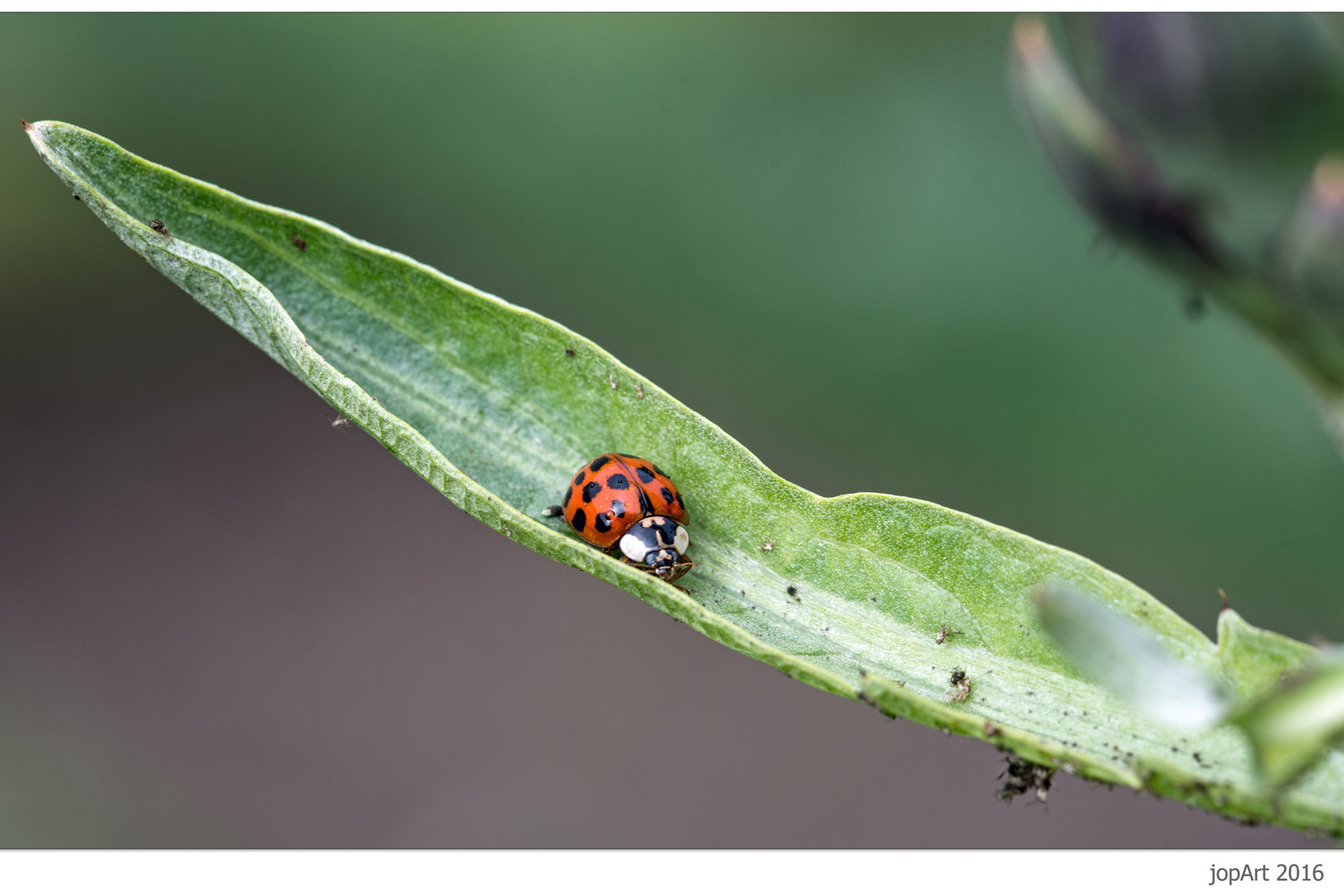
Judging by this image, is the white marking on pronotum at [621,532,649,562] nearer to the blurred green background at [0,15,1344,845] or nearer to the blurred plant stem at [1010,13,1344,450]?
the blurred plant stem at [1010,13,1344,450]

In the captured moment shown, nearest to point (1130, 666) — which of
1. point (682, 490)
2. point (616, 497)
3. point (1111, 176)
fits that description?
point (1111, 176)

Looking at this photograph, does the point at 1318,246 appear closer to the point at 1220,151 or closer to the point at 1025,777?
the point at 1220,151

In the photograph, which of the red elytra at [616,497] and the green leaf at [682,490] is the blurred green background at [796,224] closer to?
the red elytra at [616,497]

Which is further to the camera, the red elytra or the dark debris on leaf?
the red elytra

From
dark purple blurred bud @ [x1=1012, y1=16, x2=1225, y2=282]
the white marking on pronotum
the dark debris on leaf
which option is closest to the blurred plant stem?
dark purple blurred bud @ [x1=1012, y1=16, x2=1225, y2=282]

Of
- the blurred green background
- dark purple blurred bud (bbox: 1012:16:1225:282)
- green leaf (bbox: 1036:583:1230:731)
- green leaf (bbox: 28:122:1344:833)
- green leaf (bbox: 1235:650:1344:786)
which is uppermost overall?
the blurred green background

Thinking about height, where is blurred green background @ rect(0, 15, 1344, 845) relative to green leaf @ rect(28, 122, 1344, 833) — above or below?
above

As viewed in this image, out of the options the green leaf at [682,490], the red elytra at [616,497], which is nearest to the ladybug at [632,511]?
the red elytra at [616,497]

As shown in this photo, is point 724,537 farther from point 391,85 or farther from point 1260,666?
point 391,85
